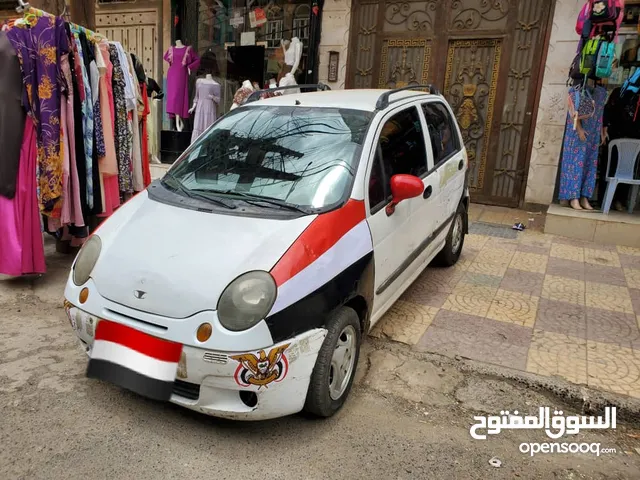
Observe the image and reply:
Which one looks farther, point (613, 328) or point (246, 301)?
point (613, 328)

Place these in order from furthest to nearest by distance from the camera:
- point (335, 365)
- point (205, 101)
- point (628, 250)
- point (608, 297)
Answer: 1. point (205, 101)
2. point (628, 250)
3. point (608, 297)
4. point (335, 365)

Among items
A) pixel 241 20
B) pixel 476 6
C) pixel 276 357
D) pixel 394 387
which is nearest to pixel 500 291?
pixel 394 387

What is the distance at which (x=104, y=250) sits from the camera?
270cm

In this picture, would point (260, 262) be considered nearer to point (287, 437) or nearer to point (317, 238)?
point (317, 238)

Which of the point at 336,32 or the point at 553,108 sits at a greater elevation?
the point at 336,32

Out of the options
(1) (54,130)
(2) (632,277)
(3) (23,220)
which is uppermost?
(1) (54,130)

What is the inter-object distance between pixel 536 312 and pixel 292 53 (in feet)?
20.6

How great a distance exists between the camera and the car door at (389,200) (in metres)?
3.13

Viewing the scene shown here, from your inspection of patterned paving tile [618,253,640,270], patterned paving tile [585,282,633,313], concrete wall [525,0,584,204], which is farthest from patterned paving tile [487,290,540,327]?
concrete wall [525,0,584,204]

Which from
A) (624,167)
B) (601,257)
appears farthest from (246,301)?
(624,167)

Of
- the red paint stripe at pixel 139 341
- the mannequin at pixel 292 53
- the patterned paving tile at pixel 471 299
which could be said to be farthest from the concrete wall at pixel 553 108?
the red paint stripe at pixel 139 341

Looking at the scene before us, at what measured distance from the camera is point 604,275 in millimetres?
5258

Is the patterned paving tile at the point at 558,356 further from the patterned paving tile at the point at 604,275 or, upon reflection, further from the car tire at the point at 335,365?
the patterned paving tile at the point at 604,275

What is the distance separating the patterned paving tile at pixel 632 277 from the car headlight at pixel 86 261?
16.0ft
